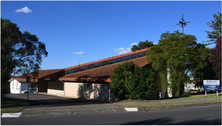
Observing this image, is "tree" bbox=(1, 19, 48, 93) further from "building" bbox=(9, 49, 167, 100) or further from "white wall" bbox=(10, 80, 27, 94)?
"white wall" bbox=(10, 80, 27, 94)

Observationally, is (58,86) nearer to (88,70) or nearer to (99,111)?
(88,70)

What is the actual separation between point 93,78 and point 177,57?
9.71m

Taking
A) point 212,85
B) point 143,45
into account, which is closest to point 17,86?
point 143,45

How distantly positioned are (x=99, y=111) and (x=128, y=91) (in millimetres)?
5641

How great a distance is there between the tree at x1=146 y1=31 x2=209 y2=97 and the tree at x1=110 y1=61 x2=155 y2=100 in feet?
Answer: 18.7

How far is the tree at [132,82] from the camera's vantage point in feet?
49.7

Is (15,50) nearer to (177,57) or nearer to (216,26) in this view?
(177,57)

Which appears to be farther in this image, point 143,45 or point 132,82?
point 143,45

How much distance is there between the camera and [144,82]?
1523cm

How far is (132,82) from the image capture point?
599 inches

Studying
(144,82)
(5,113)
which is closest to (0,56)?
(5,113)

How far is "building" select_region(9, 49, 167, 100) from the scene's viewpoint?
2212 cm

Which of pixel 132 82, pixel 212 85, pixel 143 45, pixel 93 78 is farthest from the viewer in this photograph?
pixel 143 45

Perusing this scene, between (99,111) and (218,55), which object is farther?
(218,55)
